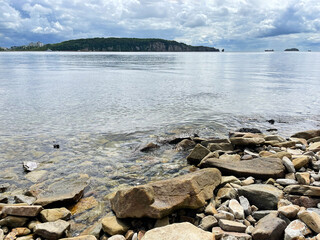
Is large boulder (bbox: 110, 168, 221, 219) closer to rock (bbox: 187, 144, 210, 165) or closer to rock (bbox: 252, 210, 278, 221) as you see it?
rock (bbox: 252, 210, 278, 221)

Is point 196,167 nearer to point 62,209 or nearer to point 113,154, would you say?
point 113,154

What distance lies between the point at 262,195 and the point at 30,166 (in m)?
8.11

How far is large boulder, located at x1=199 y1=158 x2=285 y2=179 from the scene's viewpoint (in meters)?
8.09

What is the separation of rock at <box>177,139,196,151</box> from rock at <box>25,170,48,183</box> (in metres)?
5.85

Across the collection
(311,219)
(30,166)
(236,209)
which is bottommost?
(30,166)

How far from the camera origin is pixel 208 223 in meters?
5.64

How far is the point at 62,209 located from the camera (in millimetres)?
6930

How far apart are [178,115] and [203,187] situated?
12.1m

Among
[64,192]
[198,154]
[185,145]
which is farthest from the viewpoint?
[185,145]

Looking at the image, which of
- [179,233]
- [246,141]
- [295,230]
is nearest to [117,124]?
[246,141]

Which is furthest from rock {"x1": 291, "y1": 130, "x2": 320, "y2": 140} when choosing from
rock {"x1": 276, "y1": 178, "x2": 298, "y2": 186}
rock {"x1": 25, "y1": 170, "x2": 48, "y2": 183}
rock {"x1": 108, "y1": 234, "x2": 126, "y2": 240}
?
rock {"x1": 25, "y1": 170, "x2": 48, "y2": 183}

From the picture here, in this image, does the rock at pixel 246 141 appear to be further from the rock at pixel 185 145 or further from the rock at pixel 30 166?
the rock at pixel 30 166

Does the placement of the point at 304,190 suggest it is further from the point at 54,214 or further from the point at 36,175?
the point at 36,175

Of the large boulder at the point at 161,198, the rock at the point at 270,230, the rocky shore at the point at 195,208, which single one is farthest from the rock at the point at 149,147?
the rock at the point at 270,230
